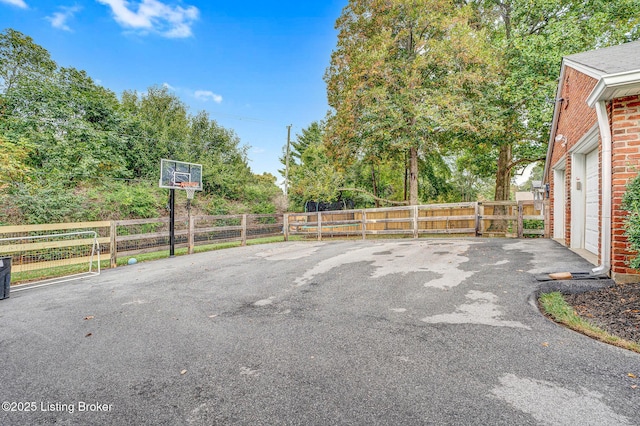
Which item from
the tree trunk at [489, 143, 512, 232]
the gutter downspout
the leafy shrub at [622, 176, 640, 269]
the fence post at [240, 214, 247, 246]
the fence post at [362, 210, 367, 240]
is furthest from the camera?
the tree trunk at [489, 143, 512, 232]

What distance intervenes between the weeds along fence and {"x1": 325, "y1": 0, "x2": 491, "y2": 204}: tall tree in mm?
2075

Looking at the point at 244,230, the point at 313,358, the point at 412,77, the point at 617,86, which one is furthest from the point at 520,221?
the point at 313,358

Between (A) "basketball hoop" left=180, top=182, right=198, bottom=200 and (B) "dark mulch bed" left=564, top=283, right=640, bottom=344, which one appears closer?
(B) "dark mulch bed" left=564, top=283, right=640, bottom=344

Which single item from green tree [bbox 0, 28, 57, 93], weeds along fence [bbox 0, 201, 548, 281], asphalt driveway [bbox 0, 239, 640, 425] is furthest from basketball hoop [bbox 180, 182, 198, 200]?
green tree [bbox 0, 28, 57, 93]

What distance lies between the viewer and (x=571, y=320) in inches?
116

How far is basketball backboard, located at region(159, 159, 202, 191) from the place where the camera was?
8813 millimetres

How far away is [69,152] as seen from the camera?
12.3 m

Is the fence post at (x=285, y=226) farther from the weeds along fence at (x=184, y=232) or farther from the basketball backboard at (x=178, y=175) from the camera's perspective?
the basketball backboard at (x=178, y=175)

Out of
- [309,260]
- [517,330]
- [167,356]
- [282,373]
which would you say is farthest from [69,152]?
[517,330]

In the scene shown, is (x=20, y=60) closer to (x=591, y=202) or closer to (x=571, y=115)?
(x=571, y=115)

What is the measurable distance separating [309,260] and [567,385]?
5.44 m

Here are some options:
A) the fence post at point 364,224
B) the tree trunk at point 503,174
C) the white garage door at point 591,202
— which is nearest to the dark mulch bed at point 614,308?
the white garage door at point 591,202

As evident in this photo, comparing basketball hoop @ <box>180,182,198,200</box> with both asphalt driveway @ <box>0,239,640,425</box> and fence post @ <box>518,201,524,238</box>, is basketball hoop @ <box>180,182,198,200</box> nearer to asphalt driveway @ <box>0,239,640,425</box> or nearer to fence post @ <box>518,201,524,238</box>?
asphalt driveway @ <box>0,239,640,425</box>

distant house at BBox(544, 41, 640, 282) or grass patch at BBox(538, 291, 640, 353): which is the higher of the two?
distant house at BBox(544, 41, 640, 282)
